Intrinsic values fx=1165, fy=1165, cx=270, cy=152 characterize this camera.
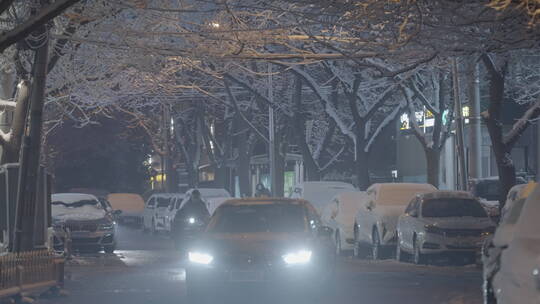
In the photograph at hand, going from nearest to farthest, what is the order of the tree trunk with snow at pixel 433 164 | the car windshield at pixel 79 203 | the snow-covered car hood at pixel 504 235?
the snow-covered car hood at pixel 504 235, the car windshield at pixel 79 203, the tree trunk with snow at pixel 433 164

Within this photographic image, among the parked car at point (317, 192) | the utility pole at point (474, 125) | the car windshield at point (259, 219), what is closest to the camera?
the car windshield at point (259, 219)

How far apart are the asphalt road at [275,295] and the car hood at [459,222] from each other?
0.90 metres

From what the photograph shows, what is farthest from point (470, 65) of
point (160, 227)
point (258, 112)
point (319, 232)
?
point (258, 112)

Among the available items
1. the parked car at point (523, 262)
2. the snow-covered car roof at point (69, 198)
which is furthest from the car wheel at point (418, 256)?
the parked car at point (523, 262)

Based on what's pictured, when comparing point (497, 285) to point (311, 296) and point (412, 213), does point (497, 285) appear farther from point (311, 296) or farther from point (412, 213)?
point (412, 213)

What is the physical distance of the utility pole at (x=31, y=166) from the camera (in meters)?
19.5

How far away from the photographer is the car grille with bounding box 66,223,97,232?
30.3 meters

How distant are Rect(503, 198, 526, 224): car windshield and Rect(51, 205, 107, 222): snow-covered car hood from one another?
20638 millimetres

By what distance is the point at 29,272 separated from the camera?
17641 mm

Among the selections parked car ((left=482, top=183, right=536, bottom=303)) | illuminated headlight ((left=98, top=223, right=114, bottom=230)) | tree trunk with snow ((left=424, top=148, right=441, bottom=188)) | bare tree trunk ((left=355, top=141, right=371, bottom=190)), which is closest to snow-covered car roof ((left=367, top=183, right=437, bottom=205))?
illuminated headlight ((left=98, top=223, right=114, bottom=230))

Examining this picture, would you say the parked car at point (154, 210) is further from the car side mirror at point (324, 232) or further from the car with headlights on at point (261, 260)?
the car with headlights on at point (261, 260)

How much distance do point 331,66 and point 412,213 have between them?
534 inches

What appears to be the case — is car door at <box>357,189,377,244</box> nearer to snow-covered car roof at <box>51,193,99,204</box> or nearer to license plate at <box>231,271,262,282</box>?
snow-covered car roof at <box>51,193,99,204</box>

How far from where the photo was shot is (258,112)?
2203 inches
